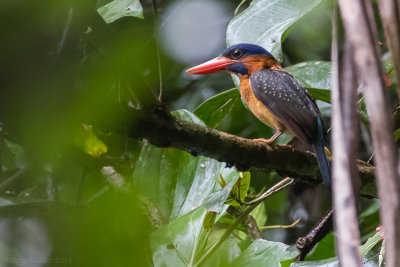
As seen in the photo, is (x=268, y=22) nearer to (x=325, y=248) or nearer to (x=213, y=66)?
(x=213, y=66)

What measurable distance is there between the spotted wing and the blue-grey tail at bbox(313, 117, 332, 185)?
0.8 inches

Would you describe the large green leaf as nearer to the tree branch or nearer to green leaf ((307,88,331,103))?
the tree branch

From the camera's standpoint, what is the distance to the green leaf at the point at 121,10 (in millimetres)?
1848

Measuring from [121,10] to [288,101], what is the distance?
3.08ft

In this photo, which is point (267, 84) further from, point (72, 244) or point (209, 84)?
point (72, 244)

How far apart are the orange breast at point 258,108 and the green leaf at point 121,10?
879 millimetres

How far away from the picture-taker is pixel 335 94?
2.64ft

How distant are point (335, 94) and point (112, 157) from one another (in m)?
1.57

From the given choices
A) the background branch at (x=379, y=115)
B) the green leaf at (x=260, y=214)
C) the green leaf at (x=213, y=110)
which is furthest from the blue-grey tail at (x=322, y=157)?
the background branch at (x=379, y=115)

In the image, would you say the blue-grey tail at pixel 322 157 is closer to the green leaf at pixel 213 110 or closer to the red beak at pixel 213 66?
the green leaf at pixel 213 110

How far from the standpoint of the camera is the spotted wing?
236 centimetres

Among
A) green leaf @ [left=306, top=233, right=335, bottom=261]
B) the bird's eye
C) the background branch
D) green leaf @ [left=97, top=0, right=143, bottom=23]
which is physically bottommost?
green leaf @ [left=306, top=233, right=335, bottom=261]

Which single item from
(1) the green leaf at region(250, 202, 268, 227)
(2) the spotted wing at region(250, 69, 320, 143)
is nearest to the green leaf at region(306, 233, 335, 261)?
(1) the green leaf at region(250, 202, 268, 227)

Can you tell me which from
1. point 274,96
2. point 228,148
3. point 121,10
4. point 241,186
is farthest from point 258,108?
point 228,148
